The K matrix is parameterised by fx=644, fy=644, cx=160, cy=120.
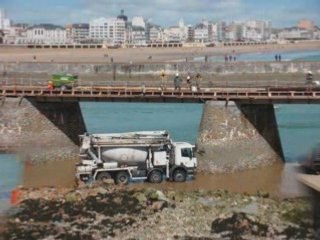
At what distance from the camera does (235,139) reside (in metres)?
40.0

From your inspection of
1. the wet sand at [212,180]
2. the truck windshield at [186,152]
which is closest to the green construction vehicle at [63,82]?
the wet sand at [212,180]

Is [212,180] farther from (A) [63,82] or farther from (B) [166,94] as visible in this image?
(A) [63,82]

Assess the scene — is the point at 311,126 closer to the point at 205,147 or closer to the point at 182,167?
the point at 205,147

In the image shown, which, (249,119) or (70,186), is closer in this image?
(70,186)

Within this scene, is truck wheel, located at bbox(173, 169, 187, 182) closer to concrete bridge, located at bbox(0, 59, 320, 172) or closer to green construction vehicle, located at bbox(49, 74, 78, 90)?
concrete bridge, located at bbox(0, 59, 320, 172)

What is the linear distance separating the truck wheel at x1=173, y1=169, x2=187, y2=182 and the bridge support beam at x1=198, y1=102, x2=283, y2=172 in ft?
9.29

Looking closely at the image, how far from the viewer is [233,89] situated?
42.4 meters

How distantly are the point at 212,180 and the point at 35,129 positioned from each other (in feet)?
43.1

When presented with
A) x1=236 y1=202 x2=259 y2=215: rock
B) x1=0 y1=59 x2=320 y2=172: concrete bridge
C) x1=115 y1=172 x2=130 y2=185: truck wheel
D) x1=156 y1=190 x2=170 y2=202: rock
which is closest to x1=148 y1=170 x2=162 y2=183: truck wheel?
x1=115 y1=172 x2=130 y2=185: truck wheel

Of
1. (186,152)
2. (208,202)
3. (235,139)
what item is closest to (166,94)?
(235,139)

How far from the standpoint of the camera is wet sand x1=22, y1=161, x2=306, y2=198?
3534 cm

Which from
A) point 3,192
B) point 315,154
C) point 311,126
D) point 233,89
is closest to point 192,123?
point 311,126

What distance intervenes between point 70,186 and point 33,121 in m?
9.30

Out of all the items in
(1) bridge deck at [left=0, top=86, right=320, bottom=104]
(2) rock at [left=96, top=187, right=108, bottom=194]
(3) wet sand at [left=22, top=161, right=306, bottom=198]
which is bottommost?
(3) wet sand at [left=22, top=161, right=306, bottom=198]
